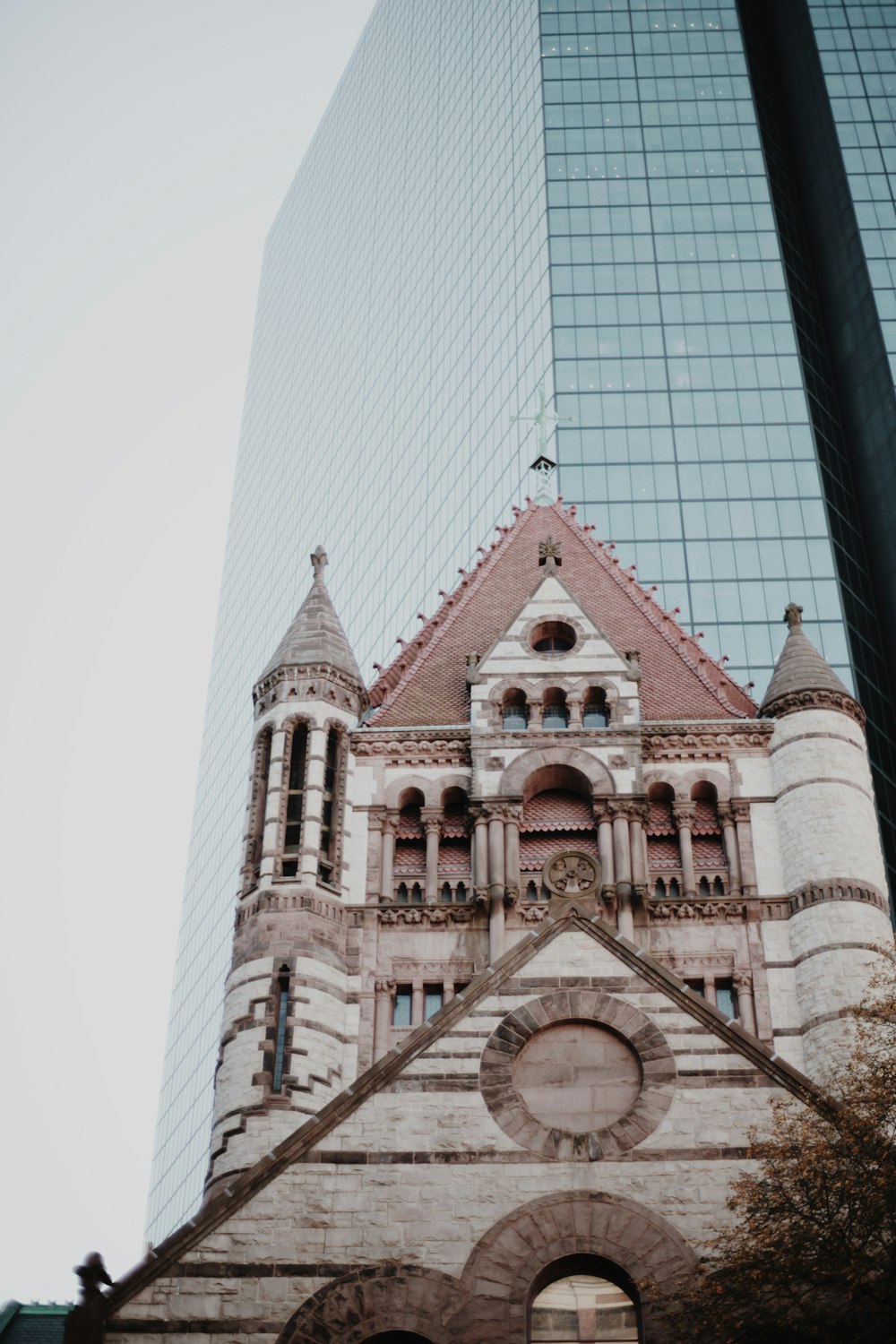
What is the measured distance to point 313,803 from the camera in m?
35.8

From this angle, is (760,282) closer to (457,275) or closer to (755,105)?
(755,105)

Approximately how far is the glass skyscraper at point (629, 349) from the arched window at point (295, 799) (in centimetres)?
2530

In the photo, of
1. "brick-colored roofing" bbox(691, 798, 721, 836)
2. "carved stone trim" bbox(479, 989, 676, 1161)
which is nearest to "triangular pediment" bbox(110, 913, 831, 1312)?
"carved stone trim" bbox(479, 989, 676, 1161)

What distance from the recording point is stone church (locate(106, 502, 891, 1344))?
67.3 feet

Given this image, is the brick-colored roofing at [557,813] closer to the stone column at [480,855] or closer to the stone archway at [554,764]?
the stone archway at [554,764]

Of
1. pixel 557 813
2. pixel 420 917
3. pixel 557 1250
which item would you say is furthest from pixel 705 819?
pixel 557 1250

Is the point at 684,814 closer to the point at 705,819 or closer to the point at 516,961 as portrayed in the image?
the point at 705,819

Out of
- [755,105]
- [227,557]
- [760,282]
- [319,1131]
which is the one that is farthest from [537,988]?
[227,557]

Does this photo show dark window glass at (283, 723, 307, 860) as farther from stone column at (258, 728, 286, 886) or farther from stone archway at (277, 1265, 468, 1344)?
stone archway at (277, 1265, 468, 1344)

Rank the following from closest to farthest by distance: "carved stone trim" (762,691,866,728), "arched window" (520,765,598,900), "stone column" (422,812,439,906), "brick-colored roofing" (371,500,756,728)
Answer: "stone column" (422,812,439,906) → "arched window" (520,765,598,900) → "carved stone trim" (762,691,866,728) → "brick-colored roofing" (371,500,756,728)

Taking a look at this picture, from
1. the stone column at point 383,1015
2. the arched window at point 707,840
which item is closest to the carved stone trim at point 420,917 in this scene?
the stone column at point 383,1015

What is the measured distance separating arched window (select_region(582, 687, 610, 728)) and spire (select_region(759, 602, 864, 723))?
137 inches

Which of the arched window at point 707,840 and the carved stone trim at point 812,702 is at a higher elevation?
the carved stone trim at point 812,702

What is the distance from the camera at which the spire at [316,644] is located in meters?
38.6
